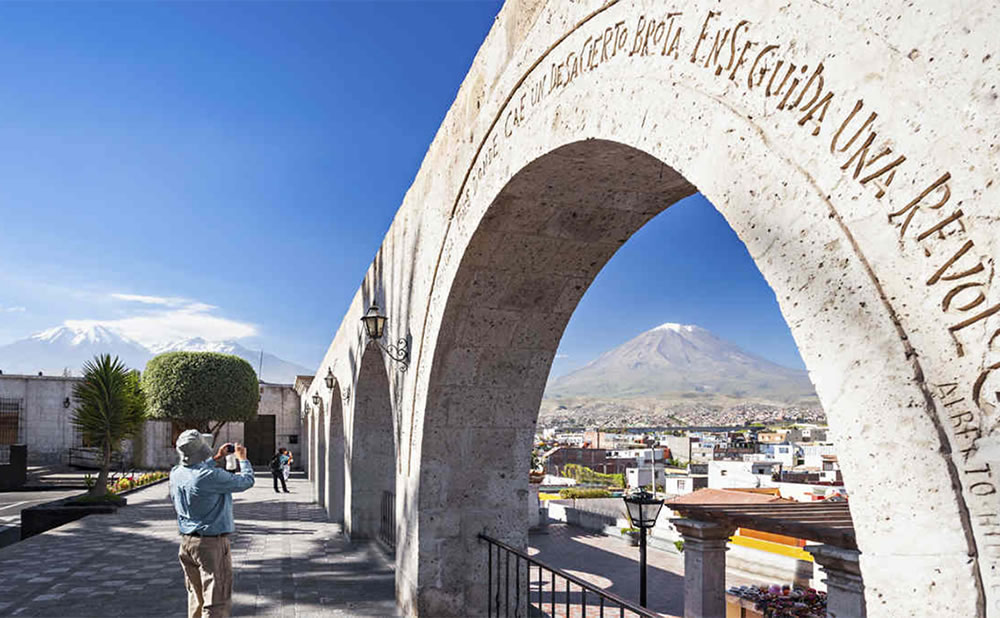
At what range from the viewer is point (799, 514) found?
4621 millimetres

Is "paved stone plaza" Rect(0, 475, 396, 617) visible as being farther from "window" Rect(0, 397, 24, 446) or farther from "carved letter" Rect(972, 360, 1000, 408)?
"window" Rect(0, 397, 24, 446)

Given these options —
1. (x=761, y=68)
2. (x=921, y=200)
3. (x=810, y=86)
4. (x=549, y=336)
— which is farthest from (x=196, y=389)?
(x=921, y=200)

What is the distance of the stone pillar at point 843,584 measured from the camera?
3.92 metres

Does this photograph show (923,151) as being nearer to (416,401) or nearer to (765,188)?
(765,188)

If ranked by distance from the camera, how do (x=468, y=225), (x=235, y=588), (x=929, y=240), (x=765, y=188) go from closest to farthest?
(x=929, y=240) < (x=765, y=188) < (x=468, y=225) < (x=235, y=588)

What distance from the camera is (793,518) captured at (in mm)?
4434

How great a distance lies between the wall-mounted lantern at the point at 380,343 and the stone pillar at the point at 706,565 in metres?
2.56

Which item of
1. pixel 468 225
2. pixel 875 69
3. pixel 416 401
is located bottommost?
pixel 416 401

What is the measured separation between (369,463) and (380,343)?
313cm

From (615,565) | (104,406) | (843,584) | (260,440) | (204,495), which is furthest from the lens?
(260,440)

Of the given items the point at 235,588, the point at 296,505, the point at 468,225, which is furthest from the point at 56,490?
the point at 468,225

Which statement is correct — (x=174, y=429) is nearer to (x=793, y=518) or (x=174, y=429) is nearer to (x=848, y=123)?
(x=793, y=518)

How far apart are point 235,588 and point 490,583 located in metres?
3.01

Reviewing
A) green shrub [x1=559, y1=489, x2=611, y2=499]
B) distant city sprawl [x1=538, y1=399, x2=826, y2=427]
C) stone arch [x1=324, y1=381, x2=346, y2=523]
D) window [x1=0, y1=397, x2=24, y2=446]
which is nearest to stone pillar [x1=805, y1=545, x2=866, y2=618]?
stone arch [x1=324, y1=381, x2=346, y2=523]
